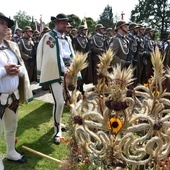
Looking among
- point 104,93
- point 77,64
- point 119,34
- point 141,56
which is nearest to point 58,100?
point 104,93

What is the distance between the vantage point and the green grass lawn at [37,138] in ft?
13.2

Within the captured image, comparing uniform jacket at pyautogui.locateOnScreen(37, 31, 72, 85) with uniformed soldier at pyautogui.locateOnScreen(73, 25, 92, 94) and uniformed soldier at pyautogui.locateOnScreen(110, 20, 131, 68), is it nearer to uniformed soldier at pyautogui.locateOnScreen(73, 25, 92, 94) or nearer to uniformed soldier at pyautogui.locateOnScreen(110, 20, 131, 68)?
uniformed soldier at pyautogui.locateOnScreen(110, 20, 131, 68)

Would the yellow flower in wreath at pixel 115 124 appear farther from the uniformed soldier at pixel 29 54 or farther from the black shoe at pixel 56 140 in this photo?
the uniformed soldier at pixel 29 54

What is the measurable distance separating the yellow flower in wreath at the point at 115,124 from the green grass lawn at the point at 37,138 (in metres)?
1.87

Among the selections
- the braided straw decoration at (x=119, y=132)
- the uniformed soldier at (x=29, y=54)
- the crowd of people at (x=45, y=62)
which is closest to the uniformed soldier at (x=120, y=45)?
the crowd of people at (x=45, y=62)

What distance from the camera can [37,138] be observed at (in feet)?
16.2

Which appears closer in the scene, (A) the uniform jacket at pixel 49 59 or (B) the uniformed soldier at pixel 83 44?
(A) the uniform jacket at pixel 49 59

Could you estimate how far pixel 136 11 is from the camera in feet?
155

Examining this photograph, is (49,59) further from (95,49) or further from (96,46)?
(96,46)

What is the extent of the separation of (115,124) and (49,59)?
257cm

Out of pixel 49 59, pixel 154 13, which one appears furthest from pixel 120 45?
pixel 154 13

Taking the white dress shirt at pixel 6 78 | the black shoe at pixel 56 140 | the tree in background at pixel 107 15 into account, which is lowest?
the black shoe at pixel 56 140

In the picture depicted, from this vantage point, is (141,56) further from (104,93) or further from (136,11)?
(136,11)

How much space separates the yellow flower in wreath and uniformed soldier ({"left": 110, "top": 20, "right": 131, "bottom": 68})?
468 centimetres
